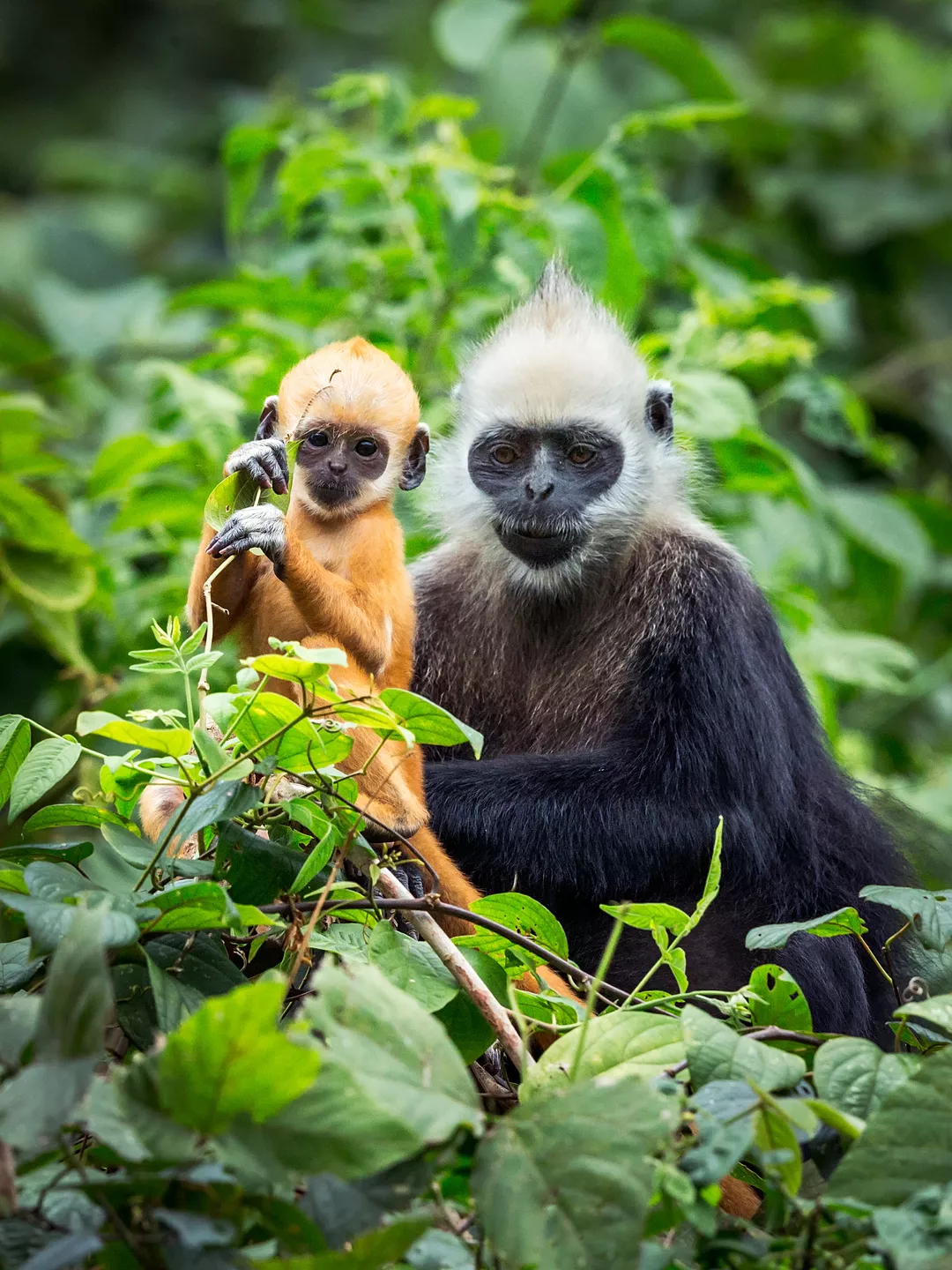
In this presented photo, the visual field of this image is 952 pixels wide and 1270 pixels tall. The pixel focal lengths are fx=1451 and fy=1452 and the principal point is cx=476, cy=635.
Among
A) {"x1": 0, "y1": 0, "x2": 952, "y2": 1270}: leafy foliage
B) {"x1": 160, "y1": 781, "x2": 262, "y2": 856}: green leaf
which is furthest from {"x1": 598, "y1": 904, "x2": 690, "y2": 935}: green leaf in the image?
{"x1": 160, "y1": 781, "x2": 262, "y2": 856}: green leaf

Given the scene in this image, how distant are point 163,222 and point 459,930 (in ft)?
24.9

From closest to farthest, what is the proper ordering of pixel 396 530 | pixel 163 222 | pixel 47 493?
pixel 396 530 → pixel 47 493 → pixel 163 222

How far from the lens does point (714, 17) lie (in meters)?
9.08

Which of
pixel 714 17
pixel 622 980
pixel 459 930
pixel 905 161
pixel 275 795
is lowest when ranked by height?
pixel 622 980

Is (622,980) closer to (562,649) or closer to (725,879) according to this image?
(725,879)

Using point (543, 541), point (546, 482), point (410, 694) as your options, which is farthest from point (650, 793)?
point (410, 694)

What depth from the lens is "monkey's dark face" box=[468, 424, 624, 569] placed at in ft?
10.7

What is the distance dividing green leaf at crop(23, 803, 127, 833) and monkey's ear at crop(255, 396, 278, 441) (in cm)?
81

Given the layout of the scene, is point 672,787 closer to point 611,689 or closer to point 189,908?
point 611,689

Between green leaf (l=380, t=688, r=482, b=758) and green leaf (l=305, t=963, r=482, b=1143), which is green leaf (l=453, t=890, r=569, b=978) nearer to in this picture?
green leaf (l=380, t=688, r=482, b=758)

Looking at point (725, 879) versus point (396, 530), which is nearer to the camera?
point (396, 530)

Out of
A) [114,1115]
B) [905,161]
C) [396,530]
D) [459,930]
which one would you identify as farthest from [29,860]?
[905,161]

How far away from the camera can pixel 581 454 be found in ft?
10.9

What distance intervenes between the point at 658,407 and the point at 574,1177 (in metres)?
2.36
